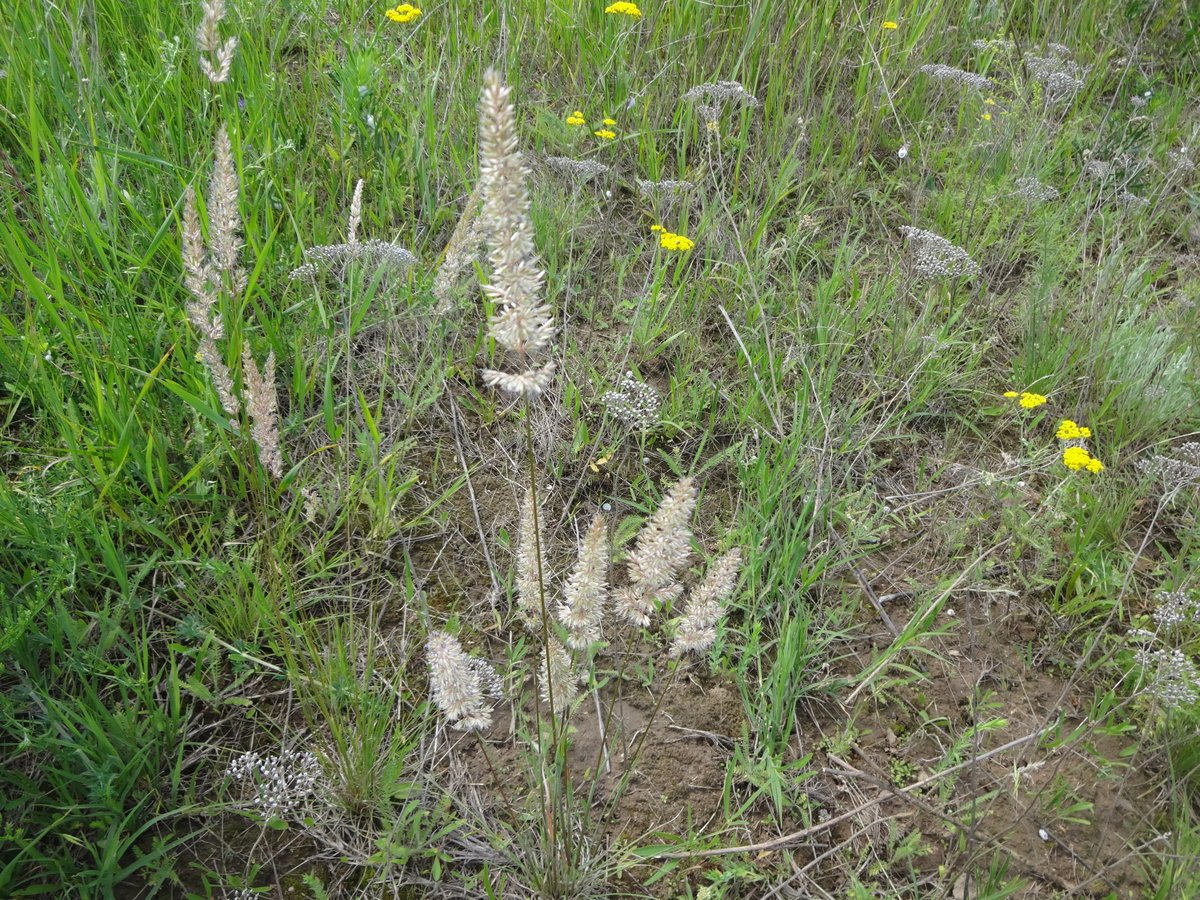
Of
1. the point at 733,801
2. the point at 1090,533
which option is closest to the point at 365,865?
the point at 733,801

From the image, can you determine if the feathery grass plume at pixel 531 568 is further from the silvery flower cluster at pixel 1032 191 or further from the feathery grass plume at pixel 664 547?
the silvery flower cluster at pixel 1032 191

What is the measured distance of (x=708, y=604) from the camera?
128 cm

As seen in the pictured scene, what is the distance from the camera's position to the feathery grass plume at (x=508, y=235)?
893 mm

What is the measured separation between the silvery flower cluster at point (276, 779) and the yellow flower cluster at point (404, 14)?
2709 mm

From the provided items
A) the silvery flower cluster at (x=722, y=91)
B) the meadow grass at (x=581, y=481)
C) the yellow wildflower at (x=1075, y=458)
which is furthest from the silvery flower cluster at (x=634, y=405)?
the silvery flower cluster at (x=722, y=91)

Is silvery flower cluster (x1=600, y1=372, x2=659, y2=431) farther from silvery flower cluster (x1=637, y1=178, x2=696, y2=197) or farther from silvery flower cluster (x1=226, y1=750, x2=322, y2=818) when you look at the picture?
silvery flower cluster (x1=226, y1=750, x2=322, y2=818)

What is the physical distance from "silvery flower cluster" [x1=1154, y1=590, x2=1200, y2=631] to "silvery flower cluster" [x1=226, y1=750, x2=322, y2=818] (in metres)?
1.96

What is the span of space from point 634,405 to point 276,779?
1.29m

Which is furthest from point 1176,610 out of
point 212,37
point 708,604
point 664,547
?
point 212,37

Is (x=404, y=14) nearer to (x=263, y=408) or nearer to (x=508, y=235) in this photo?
(x=263, y=408)

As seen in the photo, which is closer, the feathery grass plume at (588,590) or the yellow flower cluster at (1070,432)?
the feathery grass plume at (588,590)

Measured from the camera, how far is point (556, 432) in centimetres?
236

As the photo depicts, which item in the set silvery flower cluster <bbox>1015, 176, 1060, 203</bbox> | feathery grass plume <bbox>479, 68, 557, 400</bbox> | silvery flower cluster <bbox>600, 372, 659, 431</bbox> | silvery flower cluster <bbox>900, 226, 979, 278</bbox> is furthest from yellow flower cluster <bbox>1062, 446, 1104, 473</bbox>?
feathery grass plume <bbox>479, 68, 557, 400</bbox>

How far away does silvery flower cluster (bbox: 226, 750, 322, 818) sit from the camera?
1.56m
